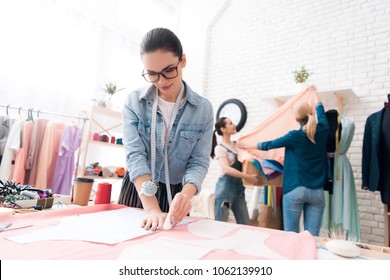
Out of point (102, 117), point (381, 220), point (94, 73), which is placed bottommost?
point (381, 220)

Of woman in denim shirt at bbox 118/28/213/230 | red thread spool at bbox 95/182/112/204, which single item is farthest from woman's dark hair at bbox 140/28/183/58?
red thread spool at bbox 95/182/112/204

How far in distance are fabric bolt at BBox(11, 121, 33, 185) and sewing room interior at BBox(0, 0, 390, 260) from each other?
2cm

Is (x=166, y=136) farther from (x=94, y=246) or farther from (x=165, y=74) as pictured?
(x=94, y=246)

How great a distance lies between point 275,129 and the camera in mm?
2775

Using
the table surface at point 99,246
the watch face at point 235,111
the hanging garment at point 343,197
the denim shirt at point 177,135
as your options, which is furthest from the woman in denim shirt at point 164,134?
the watch face at point 235,111

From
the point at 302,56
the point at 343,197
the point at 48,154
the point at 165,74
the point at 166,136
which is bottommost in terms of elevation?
the point at 343,197

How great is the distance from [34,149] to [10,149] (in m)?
0.23

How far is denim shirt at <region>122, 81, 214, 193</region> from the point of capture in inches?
44.9

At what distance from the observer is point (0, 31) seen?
2.89 meters

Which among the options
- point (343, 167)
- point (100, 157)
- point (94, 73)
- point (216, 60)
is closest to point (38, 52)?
point (94, 73)

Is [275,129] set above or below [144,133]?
above

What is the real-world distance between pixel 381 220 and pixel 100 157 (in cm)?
365

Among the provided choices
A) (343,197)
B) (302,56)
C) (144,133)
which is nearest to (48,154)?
(144,133)

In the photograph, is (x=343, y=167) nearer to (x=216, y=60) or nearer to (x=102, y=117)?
(x=216, y=60)
